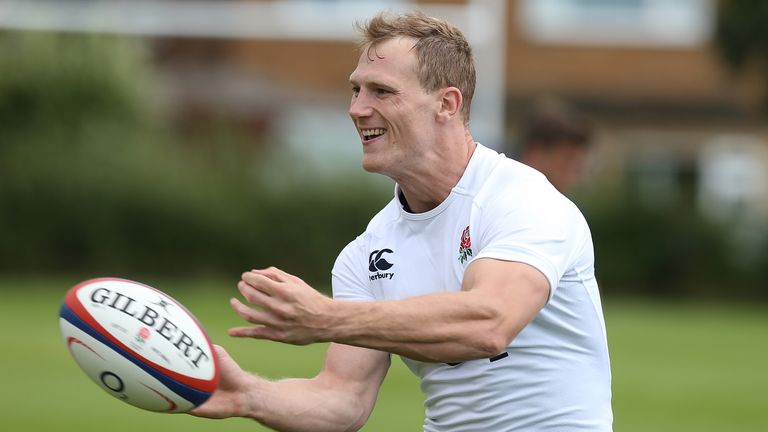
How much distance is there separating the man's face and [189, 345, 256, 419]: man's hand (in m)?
0.88

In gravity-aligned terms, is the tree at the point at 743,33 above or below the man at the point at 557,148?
above

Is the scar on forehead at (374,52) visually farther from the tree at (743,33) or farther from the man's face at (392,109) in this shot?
the tree at (743,33)

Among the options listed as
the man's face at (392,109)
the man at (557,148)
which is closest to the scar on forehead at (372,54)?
the man's face at (392,109)

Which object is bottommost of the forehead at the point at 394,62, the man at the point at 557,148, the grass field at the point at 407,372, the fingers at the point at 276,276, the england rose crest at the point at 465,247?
the grass field at the point at 407,372

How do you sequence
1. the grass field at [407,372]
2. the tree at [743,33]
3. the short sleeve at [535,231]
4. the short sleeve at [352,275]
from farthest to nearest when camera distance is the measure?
the tree at [743,33] → the grass field at [407,372] → the short sleeve at [352,275] → the short sleeve at [535,231]

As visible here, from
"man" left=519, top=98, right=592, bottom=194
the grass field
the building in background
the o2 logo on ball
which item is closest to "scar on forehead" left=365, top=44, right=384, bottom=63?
the o2 logo on ball

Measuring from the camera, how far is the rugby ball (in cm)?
481

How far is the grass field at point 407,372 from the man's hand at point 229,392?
5806mm

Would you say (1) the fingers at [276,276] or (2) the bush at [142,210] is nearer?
(1) the fingers at [276,276]

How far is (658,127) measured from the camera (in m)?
36.1

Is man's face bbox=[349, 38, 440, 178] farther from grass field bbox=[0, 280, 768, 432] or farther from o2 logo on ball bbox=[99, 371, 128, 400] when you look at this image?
grass field bbox=[0, 280, 768, 432]

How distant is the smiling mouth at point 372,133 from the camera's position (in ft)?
16.8

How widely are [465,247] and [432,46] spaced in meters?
0.74

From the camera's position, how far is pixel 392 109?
5.06m
